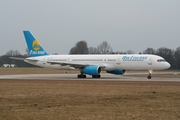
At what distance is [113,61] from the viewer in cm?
4509

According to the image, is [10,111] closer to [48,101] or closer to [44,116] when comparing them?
[44,116]

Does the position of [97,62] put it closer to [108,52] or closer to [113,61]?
[113,61]

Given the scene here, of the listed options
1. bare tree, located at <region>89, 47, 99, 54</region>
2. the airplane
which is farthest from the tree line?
the airplane

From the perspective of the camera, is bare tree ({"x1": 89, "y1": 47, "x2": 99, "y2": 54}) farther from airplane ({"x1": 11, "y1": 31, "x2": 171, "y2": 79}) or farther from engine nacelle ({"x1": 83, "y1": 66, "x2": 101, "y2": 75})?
engine nacelle ({"x1": 83, "y1": 66, "x2": 101, "y2": 75})

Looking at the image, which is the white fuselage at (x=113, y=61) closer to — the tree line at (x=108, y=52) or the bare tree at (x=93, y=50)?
the tree line at (x=108, y=52)

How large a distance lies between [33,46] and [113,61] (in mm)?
12566

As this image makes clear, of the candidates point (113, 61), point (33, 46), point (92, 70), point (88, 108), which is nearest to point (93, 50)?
point (33, 46)

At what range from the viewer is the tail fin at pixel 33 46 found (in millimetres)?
50594

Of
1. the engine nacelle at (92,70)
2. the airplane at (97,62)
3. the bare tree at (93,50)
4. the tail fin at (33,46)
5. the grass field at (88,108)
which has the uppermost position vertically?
the bare tree at (93,50)

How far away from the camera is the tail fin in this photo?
5059 centimetres

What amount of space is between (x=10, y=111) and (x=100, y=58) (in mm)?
32741

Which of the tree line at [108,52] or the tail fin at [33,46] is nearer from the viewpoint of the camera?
the tail fin at [33,46]

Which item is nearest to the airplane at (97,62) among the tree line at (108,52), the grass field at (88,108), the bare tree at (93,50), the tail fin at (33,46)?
the tail fin at (33,46)

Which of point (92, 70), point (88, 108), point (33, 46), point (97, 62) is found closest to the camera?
point (88, 108)
